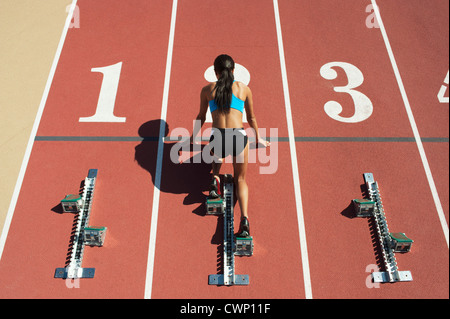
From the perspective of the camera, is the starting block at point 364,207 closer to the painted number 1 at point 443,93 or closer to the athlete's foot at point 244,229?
the athlete's foot at point 244,229

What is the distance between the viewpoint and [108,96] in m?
6.36

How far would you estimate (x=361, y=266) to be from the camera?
484 cm

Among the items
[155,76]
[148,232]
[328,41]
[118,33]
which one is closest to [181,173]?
[148,232]

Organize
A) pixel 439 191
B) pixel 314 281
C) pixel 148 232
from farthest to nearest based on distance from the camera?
pixel 439 191
pixel 148 232
pixel 314 281

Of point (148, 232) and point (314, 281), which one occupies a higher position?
point (148, 232)

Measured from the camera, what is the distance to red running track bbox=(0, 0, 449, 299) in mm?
4805

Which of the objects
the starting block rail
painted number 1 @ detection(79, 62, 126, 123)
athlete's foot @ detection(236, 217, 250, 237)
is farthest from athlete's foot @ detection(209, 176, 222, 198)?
painted number 1 @ detection(79, 62, 126, 123)

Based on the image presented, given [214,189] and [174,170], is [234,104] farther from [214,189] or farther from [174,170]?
[174,170]

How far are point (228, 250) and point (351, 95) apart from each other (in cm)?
356

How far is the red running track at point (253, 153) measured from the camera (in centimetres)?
480

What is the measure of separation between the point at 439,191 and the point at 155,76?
5061 millimetres

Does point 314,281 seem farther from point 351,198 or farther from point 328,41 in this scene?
point 328,41

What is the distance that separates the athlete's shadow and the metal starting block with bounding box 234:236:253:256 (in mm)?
781
